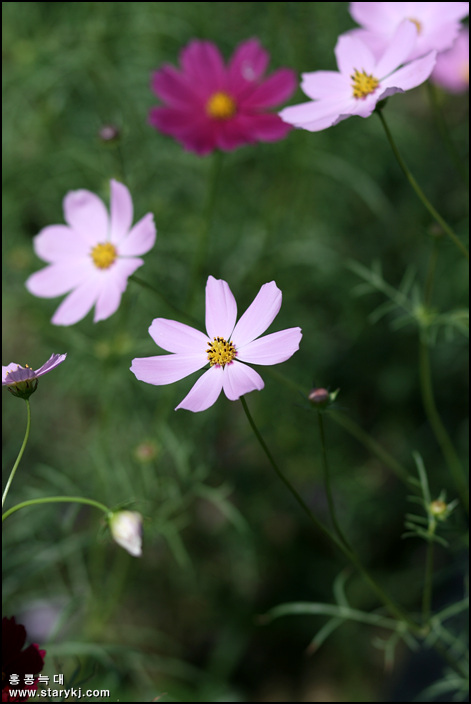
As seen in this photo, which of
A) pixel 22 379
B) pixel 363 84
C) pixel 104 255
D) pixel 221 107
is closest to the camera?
pixel 22 379

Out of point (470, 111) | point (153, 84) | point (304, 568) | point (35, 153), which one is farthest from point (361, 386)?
point (35, 153)

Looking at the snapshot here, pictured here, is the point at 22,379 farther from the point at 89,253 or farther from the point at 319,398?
the point at 89,253

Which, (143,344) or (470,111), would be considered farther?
(470,111)

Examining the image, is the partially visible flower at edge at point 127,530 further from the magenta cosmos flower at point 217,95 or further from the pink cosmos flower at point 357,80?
the magenta cosmos flower at point 217,95

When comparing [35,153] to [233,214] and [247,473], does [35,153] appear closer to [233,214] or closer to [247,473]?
[233,214]

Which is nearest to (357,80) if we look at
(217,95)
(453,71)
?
(217,95)

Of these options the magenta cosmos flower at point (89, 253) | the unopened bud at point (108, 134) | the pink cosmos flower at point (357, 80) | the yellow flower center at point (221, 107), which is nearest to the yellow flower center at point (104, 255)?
the magenta cosmos flower at point (89, 253)

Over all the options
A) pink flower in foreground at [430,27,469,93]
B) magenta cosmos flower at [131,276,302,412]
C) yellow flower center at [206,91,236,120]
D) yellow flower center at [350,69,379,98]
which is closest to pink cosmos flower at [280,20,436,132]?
yellow flower center at [350,69,379,98]
